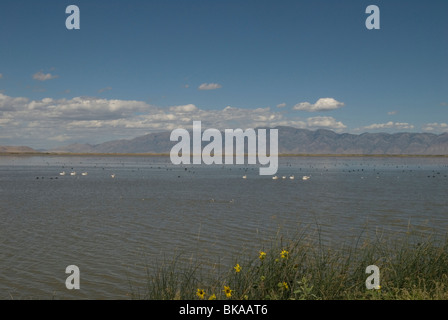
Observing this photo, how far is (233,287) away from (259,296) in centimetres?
89

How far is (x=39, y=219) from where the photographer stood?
2112cm

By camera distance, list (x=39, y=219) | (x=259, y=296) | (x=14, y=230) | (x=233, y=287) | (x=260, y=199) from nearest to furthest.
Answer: (x=259, y=296), (x=233, y=287), (x=14, y=230), (x=39, y=219), (x=260, y=199)

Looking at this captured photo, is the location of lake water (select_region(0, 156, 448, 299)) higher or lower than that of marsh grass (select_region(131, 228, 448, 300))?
lower

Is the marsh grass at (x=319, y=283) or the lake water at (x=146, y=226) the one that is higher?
the marsh grass at (x=319, y=283)

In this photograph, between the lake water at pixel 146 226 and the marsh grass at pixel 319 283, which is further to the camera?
the lake water at pixel 146 226

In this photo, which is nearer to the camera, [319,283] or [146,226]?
[319,283]

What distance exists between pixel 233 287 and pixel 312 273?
1756 millimetres

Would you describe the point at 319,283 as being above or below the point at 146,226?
above

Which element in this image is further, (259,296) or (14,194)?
(14,194)

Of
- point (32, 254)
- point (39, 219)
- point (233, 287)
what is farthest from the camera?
point (39, 219)

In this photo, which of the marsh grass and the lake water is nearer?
the marsh grass
